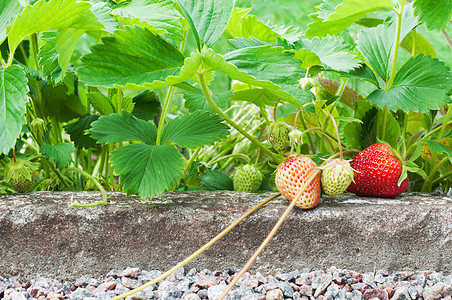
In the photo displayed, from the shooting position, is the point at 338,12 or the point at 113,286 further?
the point at 338,12

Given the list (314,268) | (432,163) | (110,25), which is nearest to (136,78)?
(110,25)

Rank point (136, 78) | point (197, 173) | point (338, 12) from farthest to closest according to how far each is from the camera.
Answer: point (197, 173) < point (338, 12) < point (136, 78)

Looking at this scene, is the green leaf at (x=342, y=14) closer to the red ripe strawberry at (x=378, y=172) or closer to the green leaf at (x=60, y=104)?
the red ripe strawberry at (x=378, y=172)

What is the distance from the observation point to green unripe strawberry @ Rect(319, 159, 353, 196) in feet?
2.25

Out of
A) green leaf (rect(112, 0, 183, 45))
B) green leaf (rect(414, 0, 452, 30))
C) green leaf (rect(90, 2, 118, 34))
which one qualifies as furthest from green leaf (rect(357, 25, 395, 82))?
green leaf (rect(90, 2, 118, 34))

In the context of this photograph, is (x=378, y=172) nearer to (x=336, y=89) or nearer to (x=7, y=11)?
(x=336, y=89)

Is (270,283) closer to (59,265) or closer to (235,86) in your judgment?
(59,265)

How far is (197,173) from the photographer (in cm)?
103

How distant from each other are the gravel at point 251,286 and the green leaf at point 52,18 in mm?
373

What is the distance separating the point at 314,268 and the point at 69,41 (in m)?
0.53

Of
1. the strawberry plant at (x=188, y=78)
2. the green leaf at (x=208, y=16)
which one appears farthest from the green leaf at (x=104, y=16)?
the green leaf at (x=208, y=16)

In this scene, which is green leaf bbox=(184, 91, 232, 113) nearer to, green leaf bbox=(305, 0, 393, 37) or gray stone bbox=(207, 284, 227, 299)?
green leaf bbox=(305, 0, 393, 37)

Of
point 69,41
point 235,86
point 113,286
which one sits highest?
point 69,41

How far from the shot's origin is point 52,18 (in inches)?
24.6
